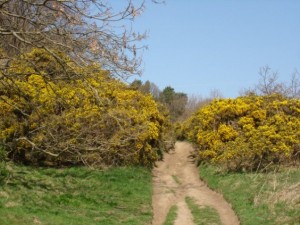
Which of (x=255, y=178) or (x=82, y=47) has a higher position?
(x=82, y=47)

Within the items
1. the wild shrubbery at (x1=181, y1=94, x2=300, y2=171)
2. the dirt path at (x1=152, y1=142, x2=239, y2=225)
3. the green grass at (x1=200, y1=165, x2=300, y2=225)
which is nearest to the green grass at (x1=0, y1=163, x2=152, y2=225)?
the dirt path at (x1=152, y1=142, x2=239, y2=225)

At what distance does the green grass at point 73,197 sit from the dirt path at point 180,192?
22.0 inches

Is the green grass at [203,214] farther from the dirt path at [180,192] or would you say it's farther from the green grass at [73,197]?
the green grass at [73,197]

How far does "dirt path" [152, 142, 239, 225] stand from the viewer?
1509 centimetres

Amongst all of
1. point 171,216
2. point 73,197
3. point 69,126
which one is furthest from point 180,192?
point 73,197

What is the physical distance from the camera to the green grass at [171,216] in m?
14.3

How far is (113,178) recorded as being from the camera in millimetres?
18875

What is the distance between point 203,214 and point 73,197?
4397 millimetres

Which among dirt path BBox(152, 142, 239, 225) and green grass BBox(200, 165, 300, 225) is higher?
green grass BBox(200, 165, 300, 225)

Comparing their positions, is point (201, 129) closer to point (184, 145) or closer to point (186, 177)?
point (186, 177)

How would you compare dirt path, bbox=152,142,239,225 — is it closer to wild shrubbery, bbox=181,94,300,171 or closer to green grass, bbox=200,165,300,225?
green grass, bbox=200,165,300,225

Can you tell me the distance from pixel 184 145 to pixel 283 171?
17632mm

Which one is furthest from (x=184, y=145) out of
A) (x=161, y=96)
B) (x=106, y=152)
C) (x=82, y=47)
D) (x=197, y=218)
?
(x=161, y=96)

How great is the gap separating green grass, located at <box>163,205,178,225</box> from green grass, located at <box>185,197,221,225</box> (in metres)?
0.60
